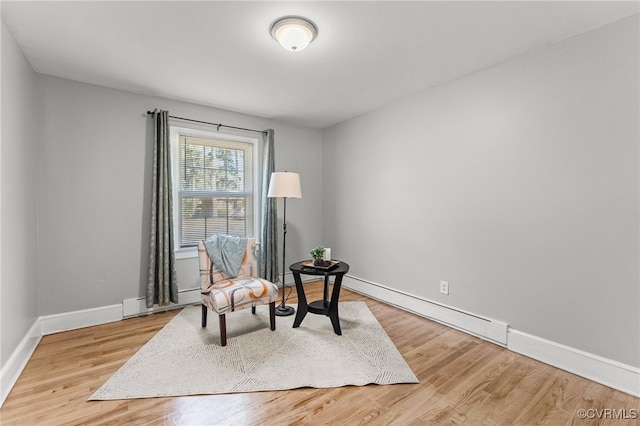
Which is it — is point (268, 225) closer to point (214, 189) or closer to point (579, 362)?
point (214, 189)

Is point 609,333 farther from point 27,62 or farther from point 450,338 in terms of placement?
point 27,62

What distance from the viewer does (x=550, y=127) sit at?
88.2 inches

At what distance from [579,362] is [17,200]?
167 inches

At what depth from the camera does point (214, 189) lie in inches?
149

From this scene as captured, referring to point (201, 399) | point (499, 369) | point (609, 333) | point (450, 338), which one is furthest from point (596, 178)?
point (201, 399)

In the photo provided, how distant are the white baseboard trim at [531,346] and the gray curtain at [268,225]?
1596mm

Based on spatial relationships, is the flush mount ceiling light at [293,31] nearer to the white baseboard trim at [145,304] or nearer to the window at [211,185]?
the window at [211,185]

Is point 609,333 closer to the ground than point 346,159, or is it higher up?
closer to the ground

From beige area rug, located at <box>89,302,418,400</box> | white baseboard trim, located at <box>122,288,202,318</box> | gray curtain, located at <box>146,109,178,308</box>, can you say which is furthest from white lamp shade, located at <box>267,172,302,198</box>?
white baseboard trim, located at <box>122,288,202,318</box>

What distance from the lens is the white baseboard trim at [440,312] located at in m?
2.55

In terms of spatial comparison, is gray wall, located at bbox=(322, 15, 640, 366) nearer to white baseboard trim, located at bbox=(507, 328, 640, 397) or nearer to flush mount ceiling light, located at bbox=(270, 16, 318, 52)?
white baseboard trim, located at bbox=(507, 328, 640, 397)

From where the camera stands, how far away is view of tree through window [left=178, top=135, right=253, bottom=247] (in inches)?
141

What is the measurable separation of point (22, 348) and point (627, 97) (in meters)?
4.55

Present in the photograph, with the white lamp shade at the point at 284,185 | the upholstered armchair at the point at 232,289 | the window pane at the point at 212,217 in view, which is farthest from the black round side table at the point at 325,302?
the window pane at the point at 212,217
